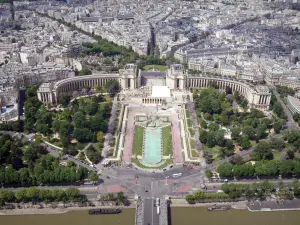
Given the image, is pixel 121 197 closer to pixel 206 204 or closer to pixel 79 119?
pixel 206 204

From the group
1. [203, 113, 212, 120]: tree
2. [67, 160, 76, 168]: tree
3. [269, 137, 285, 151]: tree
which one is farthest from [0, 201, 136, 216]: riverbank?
[203, 113, 212, 120]: tree

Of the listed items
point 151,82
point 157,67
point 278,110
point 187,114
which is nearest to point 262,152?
point 278,110

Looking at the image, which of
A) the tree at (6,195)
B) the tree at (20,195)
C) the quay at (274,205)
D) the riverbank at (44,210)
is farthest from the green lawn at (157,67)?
the tree at (6,195)

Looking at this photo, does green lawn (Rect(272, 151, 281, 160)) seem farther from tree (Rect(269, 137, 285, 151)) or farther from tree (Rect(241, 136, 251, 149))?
tree (Rect(241, 136, 251, 149))

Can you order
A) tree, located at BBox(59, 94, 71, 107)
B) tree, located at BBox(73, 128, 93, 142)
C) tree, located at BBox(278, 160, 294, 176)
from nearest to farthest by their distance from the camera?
tree, located at BBox(278, 160, 294, 176) < tree, located at BBox(73, 128, 93, 142) < tree, located at BBox(59, 94, 71, 107)

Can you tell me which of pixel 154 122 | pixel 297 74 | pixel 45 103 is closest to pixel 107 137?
pixel 154 122
